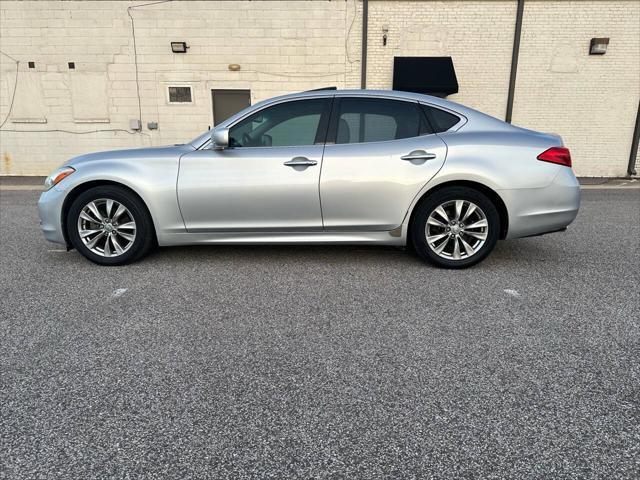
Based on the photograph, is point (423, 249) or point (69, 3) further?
point (69, 3)

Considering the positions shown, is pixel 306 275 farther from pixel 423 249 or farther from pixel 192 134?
pixel 192 134

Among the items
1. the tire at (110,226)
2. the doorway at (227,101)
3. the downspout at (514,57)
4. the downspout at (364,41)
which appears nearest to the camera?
the tire at (110,226)

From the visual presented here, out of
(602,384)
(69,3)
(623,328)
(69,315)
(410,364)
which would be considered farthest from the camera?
(69,3)

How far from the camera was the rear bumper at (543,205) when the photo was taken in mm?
4375

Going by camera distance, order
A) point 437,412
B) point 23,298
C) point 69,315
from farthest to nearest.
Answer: point 23,298, point 69,315, point 437,412

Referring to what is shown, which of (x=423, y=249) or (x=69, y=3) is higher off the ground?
(x=69, y=3)

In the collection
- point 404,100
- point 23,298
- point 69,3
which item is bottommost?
point 23,298

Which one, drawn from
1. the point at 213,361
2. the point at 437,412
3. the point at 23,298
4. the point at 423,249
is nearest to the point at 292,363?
the point at 213,361

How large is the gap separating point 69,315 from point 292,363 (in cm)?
181

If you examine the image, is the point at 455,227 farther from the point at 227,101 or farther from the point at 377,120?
the point at 227,101

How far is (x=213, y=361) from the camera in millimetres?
2836

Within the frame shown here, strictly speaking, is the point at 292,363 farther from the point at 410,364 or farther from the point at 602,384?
the point at 602,384

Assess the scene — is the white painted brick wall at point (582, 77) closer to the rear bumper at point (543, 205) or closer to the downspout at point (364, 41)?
the downspout at point (364, 41)

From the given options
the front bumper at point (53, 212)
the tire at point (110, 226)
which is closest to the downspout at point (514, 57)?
the tire at point (110, 226)
